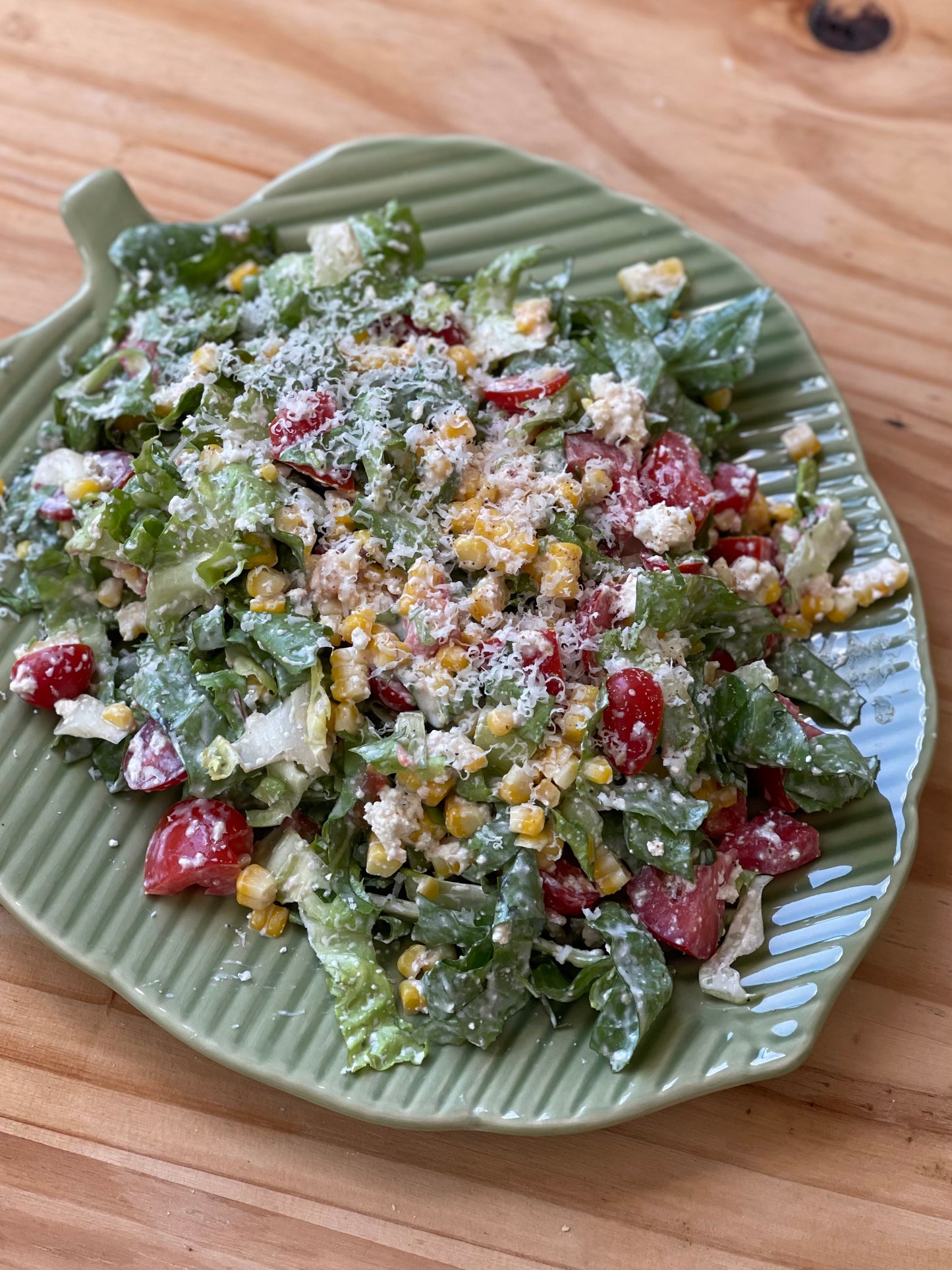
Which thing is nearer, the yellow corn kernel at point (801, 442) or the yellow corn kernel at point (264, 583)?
the yellow corn kernel at point (264, 583)

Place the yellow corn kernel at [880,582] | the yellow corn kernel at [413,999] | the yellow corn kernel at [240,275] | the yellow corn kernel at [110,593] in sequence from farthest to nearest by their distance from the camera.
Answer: the yellow corn kernel at [240,275] → the yellow corn kernel at [880,582] → the yellow corn kernel at [110,593] → the yellow corn kernel at [413,999]

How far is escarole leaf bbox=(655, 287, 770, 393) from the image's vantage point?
11.7 feet

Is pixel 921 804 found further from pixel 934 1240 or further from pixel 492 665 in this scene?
pixel 492 665

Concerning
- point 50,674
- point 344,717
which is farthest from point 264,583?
point 50,674

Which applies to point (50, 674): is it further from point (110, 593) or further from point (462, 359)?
point (462, 359)

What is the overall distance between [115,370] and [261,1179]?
2297 mm

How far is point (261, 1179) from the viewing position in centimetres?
305

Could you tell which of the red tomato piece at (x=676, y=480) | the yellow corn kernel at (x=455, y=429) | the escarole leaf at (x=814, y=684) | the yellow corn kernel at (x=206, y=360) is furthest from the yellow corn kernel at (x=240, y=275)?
the escarole leaf at (x=814, y=684)

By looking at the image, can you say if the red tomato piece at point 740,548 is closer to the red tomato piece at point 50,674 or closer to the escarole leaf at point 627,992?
the escarole leaf at point 627,992

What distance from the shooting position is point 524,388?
3.27 metres

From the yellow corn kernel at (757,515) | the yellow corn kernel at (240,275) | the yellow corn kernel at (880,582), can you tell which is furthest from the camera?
the yellow corn kernel at (240,275)

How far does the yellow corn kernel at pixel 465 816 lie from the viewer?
2.95 m

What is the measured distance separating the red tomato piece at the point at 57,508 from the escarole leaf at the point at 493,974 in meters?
1.58

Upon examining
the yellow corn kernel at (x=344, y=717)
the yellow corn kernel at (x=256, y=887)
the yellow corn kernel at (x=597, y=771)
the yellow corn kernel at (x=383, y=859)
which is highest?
the yellow corn kernel at (x=344, y=717)
